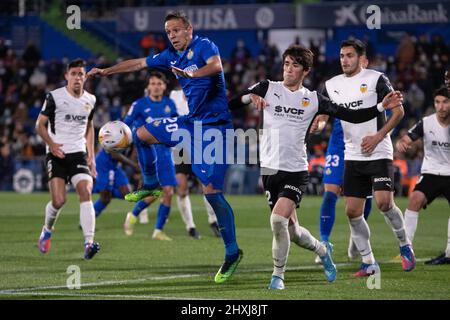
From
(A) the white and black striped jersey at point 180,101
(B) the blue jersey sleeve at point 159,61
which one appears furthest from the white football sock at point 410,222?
(A) the white and black striped jersey at point 180,101

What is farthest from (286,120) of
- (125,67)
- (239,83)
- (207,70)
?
(239,83)

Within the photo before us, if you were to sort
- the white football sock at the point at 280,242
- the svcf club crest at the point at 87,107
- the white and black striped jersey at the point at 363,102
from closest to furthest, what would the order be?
1. the white football sock at the point at 280,242
2. the white and black striped jersey at the point at 363,102
3. the svcf club crest at the point at 87,107

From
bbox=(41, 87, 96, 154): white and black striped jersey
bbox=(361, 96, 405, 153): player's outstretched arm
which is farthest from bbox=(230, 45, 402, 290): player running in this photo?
bbox=(41, 87, 96, 154): white and black striped jersey

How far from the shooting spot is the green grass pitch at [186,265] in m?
8.69

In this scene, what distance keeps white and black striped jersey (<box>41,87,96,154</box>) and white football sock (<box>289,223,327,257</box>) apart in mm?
3940

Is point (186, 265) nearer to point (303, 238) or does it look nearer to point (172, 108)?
point (303, 238)

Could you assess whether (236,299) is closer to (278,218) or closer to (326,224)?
(278,218)

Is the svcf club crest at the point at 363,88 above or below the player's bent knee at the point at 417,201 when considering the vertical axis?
above

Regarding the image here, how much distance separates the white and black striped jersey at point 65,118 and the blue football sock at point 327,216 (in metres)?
3.22

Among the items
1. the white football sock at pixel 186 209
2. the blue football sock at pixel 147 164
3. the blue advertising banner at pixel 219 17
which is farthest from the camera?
the blue advertising banner at pixel 219 17

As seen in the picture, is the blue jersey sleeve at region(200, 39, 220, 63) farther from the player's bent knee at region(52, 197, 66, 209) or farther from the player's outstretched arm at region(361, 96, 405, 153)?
the player's bent knee at region(52, 197, 66, 209)

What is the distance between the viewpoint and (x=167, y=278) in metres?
9.95

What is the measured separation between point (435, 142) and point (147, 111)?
490 cm

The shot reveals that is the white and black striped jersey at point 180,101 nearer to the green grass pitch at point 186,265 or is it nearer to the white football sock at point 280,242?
the green grass pitch at point 186,265
